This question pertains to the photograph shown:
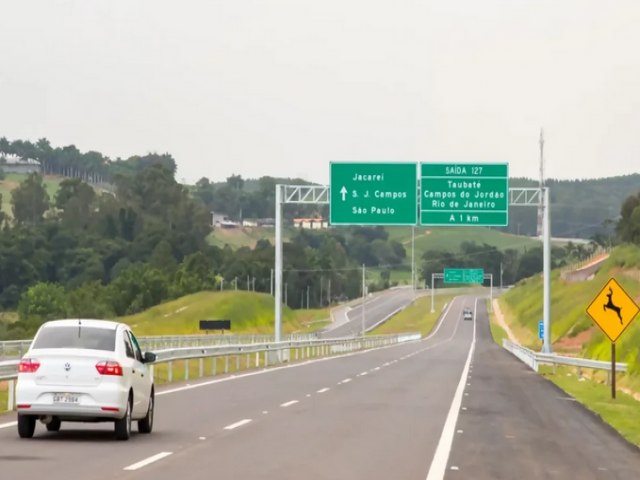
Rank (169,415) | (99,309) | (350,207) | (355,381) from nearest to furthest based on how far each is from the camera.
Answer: (169,415) → (355,381) → (350,207) → (99,309)

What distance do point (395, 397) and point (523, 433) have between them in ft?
33.4

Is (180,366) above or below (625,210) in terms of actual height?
below

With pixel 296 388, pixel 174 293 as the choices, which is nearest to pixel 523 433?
pixel 296 388

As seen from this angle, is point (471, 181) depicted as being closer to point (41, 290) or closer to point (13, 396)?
point (13, 396)

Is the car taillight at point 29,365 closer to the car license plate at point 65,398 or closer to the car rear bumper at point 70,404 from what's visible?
the car rear bumper at point 70,404

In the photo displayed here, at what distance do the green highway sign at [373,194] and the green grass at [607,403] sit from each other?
14.3m

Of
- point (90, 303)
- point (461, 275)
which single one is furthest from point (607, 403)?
point (90, 303)

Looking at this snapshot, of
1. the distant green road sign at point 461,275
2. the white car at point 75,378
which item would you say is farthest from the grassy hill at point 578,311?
the white car at point 75,378

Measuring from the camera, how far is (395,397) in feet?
110

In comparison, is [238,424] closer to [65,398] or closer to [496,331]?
[65,398]

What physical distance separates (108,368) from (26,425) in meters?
1.39

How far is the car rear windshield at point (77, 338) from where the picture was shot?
2028 centimetres

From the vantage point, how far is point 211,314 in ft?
490

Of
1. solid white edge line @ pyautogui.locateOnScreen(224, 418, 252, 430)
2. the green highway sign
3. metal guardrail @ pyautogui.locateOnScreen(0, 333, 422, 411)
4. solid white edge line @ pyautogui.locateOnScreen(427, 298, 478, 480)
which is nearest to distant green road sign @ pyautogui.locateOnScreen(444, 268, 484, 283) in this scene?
metal guardrail @ pyautogui.locateOnScreen(0, 333, 422, 411)
